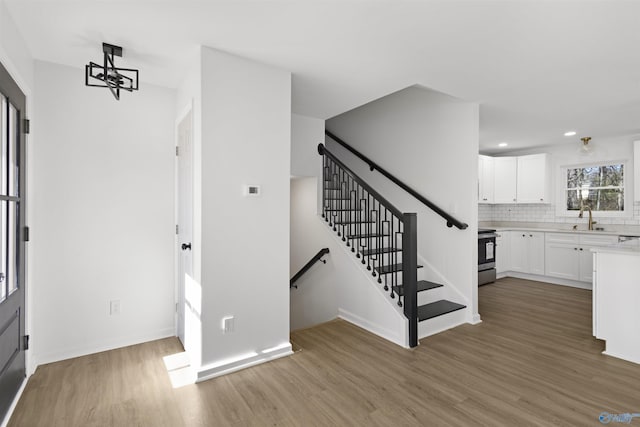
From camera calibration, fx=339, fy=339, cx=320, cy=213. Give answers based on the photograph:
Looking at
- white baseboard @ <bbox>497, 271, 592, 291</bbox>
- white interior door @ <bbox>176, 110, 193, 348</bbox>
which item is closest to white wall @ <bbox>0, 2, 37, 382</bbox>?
white interior door @ <bbox>176, 110, 193, 348</bbox>

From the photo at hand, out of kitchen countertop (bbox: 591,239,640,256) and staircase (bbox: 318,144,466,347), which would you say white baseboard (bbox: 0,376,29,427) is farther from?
kitchen countertop (bbox: 591,239,640,256)

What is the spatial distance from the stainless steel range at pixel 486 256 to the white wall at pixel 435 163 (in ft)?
5.67

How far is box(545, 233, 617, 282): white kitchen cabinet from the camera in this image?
5.43 m

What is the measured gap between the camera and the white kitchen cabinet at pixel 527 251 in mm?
6035

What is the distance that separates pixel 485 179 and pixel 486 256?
1684 millimetres

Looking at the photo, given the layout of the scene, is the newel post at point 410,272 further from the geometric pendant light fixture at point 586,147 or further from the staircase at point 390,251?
the geometric pendant light fixture at point 586,147

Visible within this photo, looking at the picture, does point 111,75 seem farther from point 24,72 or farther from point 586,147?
point 586,147

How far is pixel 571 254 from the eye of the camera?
5641mm

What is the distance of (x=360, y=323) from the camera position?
146 inches

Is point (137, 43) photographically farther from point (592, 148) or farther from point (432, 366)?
point (592, 148)

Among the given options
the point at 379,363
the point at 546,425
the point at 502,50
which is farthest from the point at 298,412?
the point at 502,50

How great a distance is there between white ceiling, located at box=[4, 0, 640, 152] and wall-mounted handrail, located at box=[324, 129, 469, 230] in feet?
4.31

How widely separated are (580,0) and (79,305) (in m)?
4.23

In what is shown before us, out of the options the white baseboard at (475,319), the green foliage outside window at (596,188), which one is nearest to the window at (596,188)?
the green foliage outside window at (596,188)
